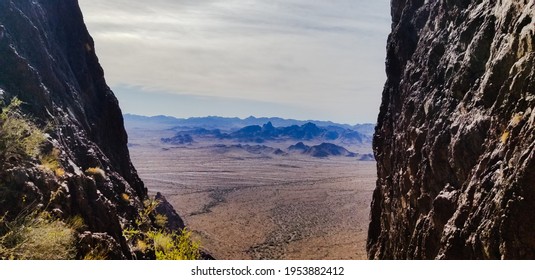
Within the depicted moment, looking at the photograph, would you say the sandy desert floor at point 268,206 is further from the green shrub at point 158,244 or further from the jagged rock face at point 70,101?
the green shrub at point 158,244

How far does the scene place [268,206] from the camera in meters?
69.0

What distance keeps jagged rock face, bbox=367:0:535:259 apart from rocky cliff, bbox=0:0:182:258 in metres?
11.5

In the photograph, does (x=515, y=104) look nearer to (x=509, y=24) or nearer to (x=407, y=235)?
(x=509, y=24)

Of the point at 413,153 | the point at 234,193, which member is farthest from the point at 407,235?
the point at 234,193

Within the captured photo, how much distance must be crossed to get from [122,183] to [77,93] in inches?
222

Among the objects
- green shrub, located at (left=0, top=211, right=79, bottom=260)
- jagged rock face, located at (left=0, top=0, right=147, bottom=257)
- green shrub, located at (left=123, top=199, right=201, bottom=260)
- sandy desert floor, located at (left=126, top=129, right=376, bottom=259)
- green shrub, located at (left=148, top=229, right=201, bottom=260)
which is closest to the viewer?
green shrub, located at (left=0, top=211, right=79, bottom=260)

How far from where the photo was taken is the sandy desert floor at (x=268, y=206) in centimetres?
4388

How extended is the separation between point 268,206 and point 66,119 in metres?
52.9

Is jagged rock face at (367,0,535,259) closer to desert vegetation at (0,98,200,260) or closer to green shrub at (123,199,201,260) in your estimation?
green shrub at (123,199,201,260)

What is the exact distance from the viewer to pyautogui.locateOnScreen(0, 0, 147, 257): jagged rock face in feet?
47.0

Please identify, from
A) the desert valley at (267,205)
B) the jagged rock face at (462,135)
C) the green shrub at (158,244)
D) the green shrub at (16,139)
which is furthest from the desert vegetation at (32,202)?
the desert valley at (267,205)

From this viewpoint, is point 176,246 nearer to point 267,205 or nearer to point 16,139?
point 16,139

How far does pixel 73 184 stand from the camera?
45.0ft

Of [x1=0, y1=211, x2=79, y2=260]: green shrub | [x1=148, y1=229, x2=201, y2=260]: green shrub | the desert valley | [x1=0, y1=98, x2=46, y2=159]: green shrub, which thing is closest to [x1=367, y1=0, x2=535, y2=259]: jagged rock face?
[x1=148, y1=229, x2=201, y2=260]: green shrub
